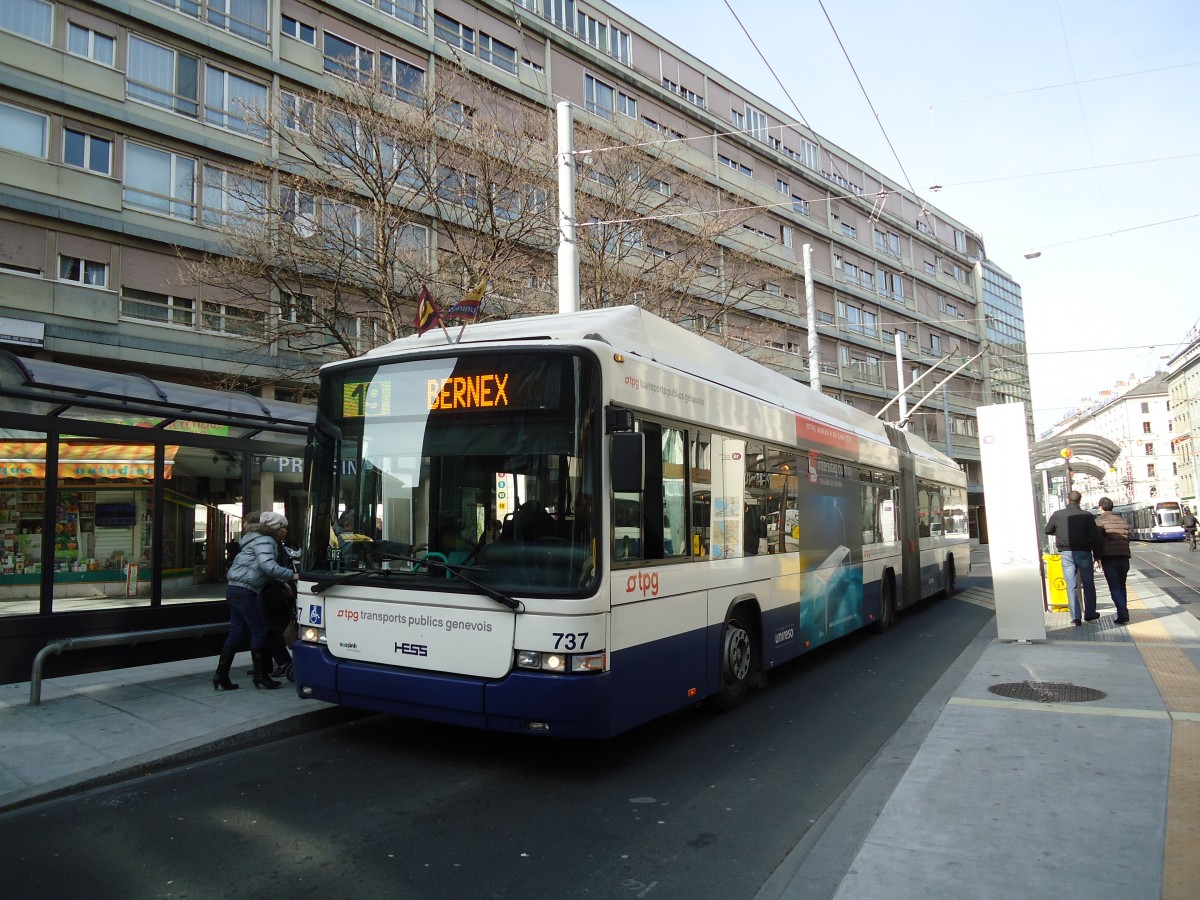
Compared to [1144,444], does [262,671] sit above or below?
below

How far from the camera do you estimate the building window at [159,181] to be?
67.2 ft

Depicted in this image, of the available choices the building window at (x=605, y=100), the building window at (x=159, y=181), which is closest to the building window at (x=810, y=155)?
the building window at (x=605, y=100)

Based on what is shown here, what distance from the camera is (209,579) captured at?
376 inches

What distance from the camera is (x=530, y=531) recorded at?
5.31 meters

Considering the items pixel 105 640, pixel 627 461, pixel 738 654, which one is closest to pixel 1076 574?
pixel 738 654

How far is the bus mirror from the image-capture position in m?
5.26

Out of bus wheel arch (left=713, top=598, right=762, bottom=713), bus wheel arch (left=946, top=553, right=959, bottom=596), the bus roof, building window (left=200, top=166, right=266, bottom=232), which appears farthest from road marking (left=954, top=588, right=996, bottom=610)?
building window (left=200, top=166, right=266, bottom=232)

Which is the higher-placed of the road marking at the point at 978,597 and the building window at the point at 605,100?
the building window at the point at 605,100

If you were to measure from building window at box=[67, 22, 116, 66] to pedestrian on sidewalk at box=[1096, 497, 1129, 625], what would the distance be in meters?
23.1

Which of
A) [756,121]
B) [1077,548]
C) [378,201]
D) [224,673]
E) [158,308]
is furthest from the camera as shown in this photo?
[756,121]

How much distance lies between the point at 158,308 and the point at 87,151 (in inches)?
153

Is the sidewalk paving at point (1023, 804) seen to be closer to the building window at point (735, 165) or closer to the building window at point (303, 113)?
the building window at point (303, 113)

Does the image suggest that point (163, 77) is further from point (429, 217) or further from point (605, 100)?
point (605, 100)

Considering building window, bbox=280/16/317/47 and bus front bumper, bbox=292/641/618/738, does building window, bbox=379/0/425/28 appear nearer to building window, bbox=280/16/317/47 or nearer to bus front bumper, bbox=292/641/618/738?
building window, bbox=280/16/317/47
